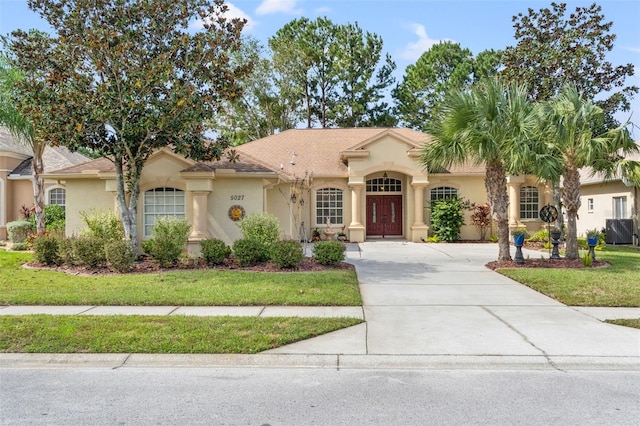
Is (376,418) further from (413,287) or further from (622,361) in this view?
(413,287)

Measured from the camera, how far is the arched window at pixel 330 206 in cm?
2372

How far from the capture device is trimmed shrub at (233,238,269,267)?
13.3 metres

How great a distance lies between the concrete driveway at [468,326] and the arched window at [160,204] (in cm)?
837

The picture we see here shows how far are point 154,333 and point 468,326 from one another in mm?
4832

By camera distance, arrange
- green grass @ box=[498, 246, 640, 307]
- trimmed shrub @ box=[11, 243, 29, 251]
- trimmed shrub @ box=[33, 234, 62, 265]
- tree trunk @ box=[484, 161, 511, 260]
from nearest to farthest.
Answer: green grass @ box=[498, 246, 640, 307] → trimmed shrub @ box=[33, 234, 62, 265] → tree trunk @ box=[484, 161, 511, 260] → trimmed shrub @ box=[11, 243, 29, 251]

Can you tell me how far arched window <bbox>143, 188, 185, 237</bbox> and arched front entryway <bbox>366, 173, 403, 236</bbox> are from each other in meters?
10.5

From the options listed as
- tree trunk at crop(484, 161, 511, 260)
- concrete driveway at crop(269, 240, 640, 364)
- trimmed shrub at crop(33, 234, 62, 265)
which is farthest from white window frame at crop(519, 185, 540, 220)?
trimmed shrub at crop(33, 234, 62, 265)

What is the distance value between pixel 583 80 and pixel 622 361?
1961cm

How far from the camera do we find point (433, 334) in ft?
23.5

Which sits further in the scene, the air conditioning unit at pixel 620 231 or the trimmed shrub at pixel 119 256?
the air conditioning unit at pixel 620 231

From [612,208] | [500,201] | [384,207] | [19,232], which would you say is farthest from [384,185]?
[19,232]

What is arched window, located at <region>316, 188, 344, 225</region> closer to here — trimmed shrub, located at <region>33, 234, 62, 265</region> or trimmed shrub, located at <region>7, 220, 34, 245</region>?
trimmed shrub, located at <region>33, 234, 62, 265</region>

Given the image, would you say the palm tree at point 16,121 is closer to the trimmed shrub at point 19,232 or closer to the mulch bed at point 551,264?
the trimmed shrub at point 19,232

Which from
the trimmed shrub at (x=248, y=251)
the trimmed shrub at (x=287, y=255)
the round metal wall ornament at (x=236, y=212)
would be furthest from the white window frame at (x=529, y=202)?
the trimmed shrub at (x=248, y=251)
